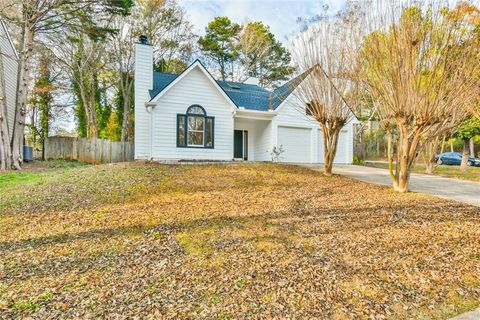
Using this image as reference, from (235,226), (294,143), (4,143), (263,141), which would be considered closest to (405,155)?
(235,226)

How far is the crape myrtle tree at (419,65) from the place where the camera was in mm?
6156

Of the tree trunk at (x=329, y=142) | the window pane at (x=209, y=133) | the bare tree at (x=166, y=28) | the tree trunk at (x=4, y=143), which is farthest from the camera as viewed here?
the bare tree at (x=166, y=28)

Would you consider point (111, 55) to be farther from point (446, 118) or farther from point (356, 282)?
point (356, 282)

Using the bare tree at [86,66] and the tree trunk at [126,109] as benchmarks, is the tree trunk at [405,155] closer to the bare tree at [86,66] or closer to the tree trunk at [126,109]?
the tree trunk at [126,109]

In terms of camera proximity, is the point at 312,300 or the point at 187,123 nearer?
the point at 312,300

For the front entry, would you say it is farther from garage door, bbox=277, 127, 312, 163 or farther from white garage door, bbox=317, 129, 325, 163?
white garage door, bbox=317, 129, 325, 163

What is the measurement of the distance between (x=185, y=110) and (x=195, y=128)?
930 millimetres

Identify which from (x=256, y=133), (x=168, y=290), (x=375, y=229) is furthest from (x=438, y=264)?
(x=256, y=133)

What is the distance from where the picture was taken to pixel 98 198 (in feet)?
19.7

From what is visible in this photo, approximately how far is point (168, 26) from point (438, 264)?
2329 centimetres

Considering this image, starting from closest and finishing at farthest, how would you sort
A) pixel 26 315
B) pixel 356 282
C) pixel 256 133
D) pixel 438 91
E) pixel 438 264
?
pixel 26 315, pixel 356 282, pixel 438 264, pixel 438 91, pixel 256 133

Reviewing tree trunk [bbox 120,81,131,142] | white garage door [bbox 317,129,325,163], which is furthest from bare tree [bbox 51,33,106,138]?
white garage door [bbox 317,129,325,163]

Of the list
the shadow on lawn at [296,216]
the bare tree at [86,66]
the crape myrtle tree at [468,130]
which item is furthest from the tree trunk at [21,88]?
the crape myrtle tree at [468,130]

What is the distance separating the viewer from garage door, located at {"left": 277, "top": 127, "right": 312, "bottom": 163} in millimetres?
15531
